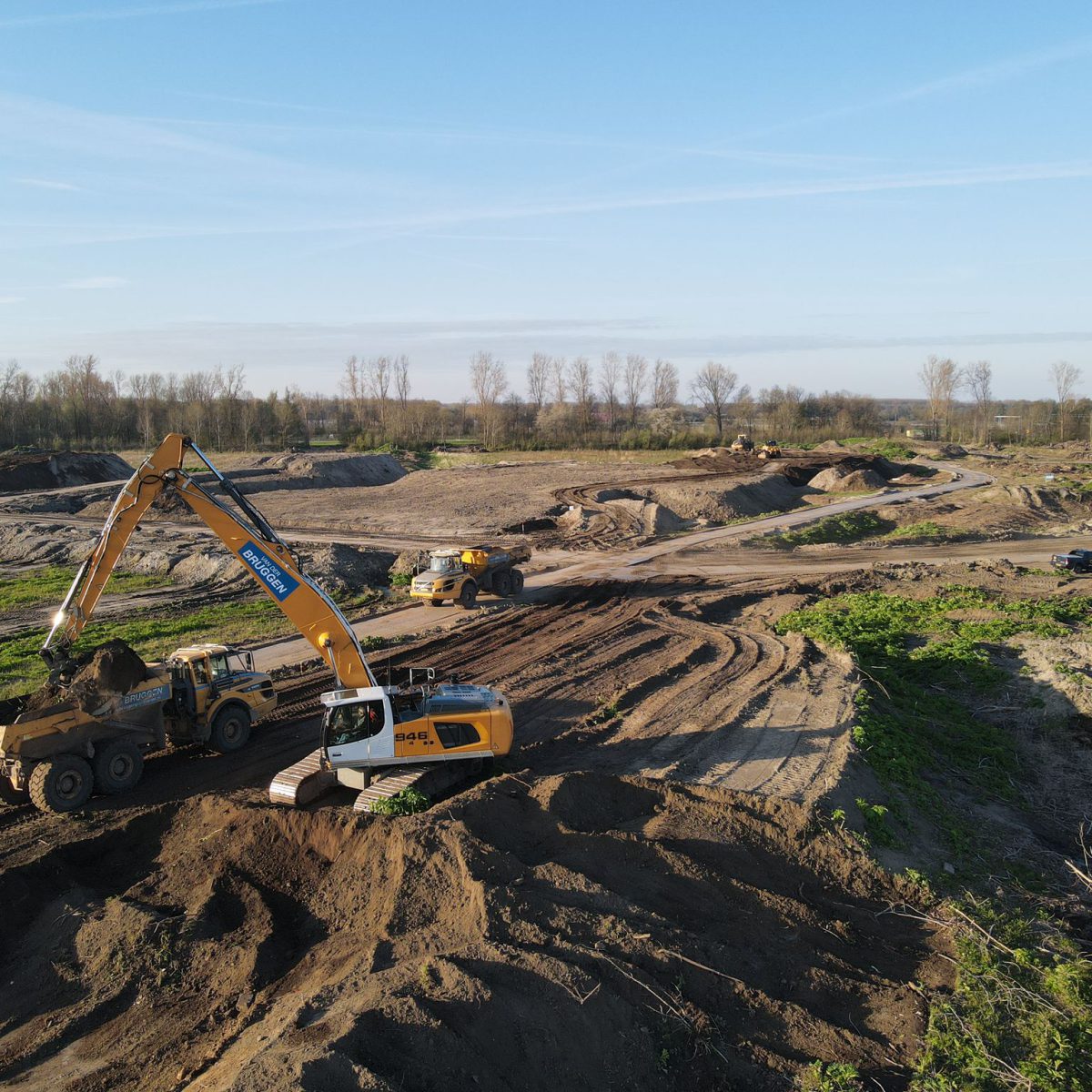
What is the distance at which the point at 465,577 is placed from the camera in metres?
30.5

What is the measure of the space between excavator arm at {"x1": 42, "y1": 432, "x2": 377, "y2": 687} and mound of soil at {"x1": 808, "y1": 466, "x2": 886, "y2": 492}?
5087 centimetres

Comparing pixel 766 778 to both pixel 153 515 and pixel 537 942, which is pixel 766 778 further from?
pixel 153 515

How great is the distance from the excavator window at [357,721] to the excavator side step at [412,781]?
81cm

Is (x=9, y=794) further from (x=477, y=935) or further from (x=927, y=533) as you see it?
(x=927, y=533)

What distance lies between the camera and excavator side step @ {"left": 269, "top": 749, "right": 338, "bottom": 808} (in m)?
14.1

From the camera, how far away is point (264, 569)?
14445mm

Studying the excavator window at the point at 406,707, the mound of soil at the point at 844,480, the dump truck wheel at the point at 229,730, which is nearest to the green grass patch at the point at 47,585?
the dump truck wheel at the point at 229,730

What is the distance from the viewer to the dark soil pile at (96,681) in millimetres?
15461

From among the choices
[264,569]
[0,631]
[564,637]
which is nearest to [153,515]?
[0,631]

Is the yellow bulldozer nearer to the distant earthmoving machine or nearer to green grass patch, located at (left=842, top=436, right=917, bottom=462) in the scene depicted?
the distant earthmoving machine

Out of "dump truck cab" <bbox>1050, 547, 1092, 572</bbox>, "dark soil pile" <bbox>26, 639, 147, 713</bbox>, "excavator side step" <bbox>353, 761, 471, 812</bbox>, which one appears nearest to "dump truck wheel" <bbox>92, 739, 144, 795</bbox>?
"dark soil pile" <bbox>26, 639, 147, 713</bbox>

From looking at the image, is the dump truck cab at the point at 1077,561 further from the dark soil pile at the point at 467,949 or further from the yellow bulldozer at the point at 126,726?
the yellow bulldozer at the point at 126,726

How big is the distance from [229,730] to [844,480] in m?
50.8

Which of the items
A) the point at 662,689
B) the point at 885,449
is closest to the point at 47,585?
the point at 662,689
